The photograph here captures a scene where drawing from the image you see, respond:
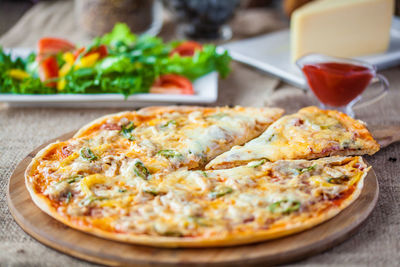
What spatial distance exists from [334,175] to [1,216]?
1.82 meters

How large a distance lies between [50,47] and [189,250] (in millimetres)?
3204

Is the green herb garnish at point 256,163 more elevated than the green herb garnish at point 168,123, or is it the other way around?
the green herb garnish at point 168,123

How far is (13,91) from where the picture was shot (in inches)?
172

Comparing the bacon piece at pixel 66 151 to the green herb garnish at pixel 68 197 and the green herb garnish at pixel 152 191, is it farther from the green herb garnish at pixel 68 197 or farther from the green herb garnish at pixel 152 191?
the green herb garnish at pixel 152 191

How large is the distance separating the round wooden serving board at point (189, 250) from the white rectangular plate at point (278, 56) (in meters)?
2.32

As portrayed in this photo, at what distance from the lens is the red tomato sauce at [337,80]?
3.92 m

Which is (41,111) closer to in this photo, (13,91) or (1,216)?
(13,91)

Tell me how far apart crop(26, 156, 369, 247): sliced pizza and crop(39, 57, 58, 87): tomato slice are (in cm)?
169

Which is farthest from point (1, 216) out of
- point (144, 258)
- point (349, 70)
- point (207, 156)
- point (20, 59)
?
point (349, 70)

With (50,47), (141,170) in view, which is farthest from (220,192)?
(50,47)

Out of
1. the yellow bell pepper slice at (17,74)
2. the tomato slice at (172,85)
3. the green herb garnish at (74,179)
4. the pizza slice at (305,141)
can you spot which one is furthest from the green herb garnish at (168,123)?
the yellow bell pepper slice at (17,74)

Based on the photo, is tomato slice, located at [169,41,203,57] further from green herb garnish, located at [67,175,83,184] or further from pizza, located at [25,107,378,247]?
green herb garnish, located at [67,175,83,184]

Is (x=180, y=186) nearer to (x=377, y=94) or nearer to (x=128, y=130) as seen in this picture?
(x=128, y=130)

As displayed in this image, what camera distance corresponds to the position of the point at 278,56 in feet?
17.7
